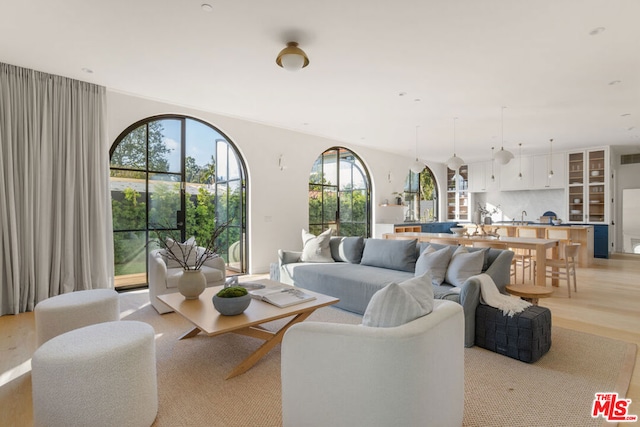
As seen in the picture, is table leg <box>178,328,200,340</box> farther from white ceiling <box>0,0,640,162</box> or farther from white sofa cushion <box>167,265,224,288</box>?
white ceiling <box>0,0,640,162</box>

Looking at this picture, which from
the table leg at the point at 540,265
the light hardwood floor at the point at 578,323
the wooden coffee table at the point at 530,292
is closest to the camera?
the light hardwood floor at the point at 578,323

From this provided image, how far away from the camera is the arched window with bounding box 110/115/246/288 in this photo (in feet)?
15.3

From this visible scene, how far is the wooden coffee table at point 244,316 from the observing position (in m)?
2.18

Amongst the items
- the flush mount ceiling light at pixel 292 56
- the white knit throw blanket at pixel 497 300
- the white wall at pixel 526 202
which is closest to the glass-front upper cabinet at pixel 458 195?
the white wall at pixel 526 202

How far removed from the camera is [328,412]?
4.83ft

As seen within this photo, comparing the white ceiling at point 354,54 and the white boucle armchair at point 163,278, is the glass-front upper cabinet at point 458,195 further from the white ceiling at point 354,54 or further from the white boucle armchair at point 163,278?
the white boucle armchair at point 163,278

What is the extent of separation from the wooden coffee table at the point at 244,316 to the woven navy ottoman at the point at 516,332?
1295mm

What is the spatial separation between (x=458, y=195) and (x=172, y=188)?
28.3ft

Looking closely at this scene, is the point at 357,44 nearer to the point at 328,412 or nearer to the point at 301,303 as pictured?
the point at 301,303

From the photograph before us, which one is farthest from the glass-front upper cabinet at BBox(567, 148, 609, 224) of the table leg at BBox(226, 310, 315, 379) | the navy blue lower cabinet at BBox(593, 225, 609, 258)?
the table leg at BBox(226, 310, 315, 379)

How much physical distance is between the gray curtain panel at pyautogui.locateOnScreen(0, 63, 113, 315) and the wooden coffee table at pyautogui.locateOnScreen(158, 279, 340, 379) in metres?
2.03

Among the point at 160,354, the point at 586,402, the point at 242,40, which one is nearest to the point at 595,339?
the point at 586,402

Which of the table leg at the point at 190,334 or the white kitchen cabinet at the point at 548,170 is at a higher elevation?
the white kitchen cabinet at the point at 548,170

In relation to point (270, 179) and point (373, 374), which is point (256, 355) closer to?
point (373, 374)
